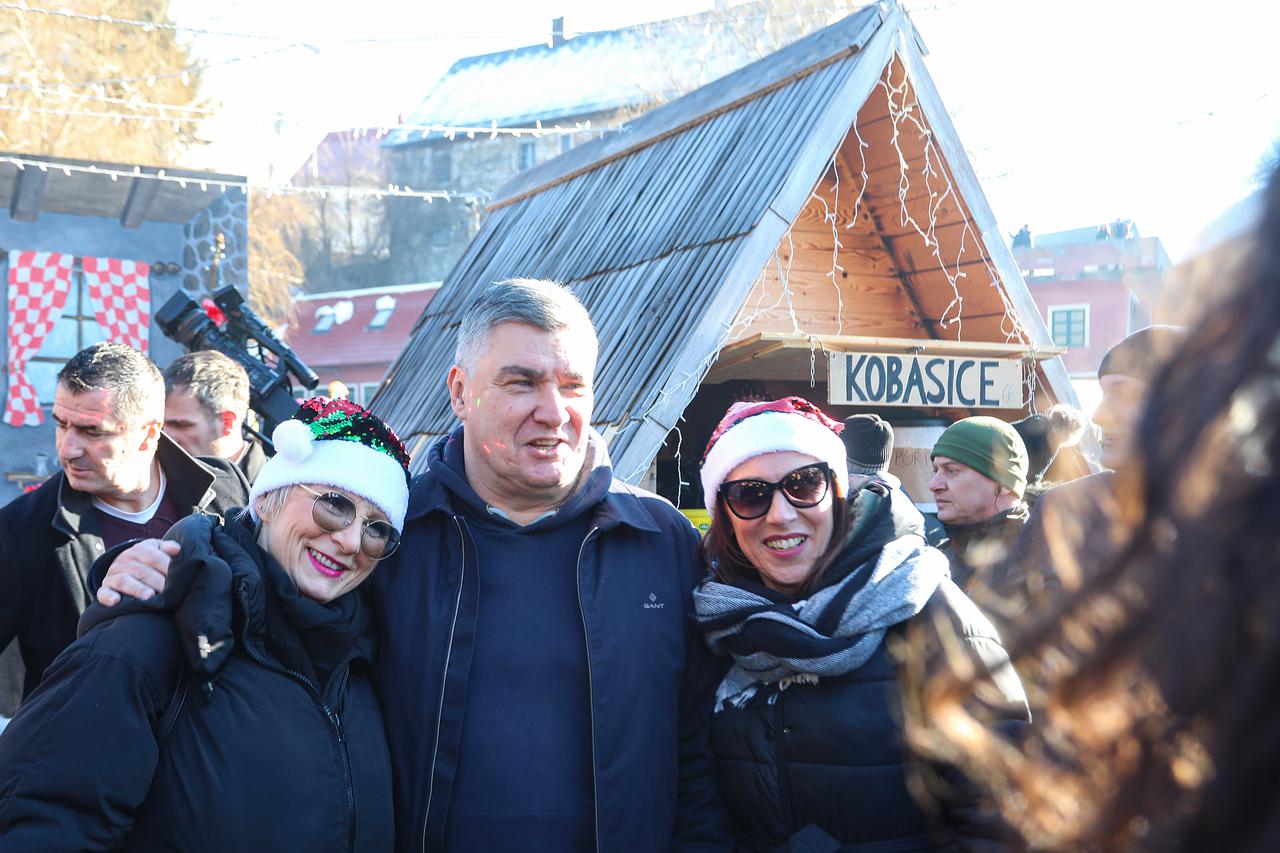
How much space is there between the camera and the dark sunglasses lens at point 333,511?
2311mm

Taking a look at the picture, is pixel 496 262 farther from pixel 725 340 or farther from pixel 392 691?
pixel 392 691

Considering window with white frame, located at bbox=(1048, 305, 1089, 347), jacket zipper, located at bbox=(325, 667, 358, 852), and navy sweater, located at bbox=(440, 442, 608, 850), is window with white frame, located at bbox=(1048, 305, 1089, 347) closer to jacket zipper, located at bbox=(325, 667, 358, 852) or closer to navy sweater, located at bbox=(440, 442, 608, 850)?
navy sweater, located at bbox=(440, 442, 608, 850)

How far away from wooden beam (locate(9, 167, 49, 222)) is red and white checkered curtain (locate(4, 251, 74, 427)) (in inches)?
18.3

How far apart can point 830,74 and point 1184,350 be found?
526 centimetres

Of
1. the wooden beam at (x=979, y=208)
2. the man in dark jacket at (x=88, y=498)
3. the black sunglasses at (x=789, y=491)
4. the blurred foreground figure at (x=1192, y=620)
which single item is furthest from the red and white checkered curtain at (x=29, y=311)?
the blurred foreground figure at (x=1192, y=620)

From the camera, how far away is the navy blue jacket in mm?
Answer: 2377

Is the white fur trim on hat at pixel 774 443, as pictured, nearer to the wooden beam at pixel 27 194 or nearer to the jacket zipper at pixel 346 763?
the jacket zipper at pixel 346 763

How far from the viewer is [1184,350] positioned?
63cm

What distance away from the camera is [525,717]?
2.44 meters

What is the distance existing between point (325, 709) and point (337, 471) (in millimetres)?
494

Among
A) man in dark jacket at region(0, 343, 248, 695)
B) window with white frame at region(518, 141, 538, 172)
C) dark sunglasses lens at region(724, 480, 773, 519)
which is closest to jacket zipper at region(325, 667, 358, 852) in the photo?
dark sunglasses lens at region(724, 480, 773, 519)

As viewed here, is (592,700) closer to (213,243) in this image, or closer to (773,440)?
(773,440)

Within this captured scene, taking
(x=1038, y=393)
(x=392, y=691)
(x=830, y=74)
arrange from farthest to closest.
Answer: (x=1038, y=393) → (x=830, y=74) → (x=392, y=691)

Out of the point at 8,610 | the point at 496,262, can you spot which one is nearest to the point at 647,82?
the point at 496,262
